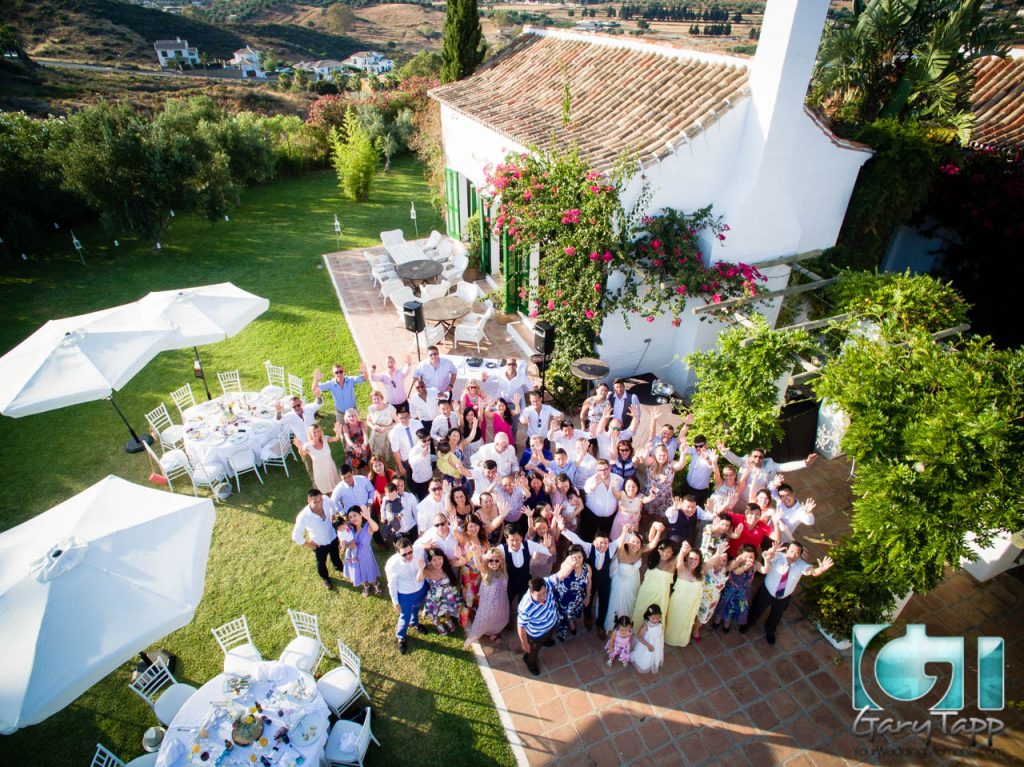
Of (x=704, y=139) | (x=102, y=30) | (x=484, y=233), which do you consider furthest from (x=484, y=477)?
(x=102, y=30)

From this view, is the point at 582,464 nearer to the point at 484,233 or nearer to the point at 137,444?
the point at 137,444

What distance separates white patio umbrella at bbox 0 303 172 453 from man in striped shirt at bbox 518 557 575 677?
264 inches

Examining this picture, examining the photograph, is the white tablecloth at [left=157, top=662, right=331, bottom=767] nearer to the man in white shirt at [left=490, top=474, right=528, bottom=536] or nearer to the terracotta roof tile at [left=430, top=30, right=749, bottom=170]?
the man in white shirt at [left=490, top=474, right=528, bottom=536]

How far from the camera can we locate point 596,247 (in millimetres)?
9258

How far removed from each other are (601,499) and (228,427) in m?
6.09

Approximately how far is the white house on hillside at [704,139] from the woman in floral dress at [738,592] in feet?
16.6

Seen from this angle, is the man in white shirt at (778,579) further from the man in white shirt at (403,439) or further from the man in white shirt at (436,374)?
the man in white shirt at (436,374)

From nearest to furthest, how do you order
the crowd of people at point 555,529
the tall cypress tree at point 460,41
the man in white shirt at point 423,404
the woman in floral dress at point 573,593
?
the woman in floral dress at point 573,593
the crowd of people at point 555,529
the man in white shirt at point 423,404
the tall cypress tree at point 460,41

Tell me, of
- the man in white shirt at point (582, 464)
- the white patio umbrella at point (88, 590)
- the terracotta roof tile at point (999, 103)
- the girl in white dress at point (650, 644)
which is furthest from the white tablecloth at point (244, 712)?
the terracotta roof tile at point (999, 103)

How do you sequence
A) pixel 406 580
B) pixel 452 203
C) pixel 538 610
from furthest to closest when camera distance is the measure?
pixel 452 203
pixel 406 580
pixel 538 610

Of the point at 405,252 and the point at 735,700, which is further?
the point at 405,252

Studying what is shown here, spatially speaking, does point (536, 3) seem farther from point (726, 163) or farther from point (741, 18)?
point (726, 163)

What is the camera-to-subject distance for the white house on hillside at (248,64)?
74062 mm

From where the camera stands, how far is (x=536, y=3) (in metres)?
106
